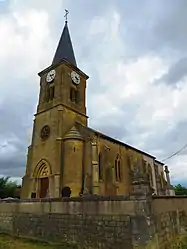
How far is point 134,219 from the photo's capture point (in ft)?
26.7

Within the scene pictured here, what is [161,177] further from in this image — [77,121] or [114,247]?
[114,247]

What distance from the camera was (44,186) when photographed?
21.2 metres

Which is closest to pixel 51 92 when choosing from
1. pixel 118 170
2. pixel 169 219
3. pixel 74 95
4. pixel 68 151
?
pixel 74 95

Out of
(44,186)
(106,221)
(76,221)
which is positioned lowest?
(76,221)

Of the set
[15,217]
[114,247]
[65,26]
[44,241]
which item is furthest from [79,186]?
[65,26]

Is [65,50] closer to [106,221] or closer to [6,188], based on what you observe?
[6,188]

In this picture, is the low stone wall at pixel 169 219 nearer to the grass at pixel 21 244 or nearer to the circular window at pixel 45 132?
the grass at pixel 21 244

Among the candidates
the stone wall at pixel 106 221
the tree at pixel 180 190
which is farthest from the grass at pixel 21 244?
the tree at pixel 180 190

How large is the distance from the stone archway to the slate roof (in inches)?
527

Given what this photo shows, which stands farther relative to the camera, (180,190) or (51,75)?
(180,190)

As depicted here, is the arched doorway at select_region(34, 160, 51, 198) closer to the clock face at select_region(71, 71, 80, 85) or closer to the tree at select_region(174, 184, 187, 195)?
the clock face at select_region(71, 71, 80, 85)

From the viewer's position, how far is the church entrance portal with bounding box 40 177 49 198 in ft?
68.4

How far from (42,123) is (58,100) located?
312cm

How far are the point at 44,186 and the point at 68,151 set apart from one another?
4.49 meters
